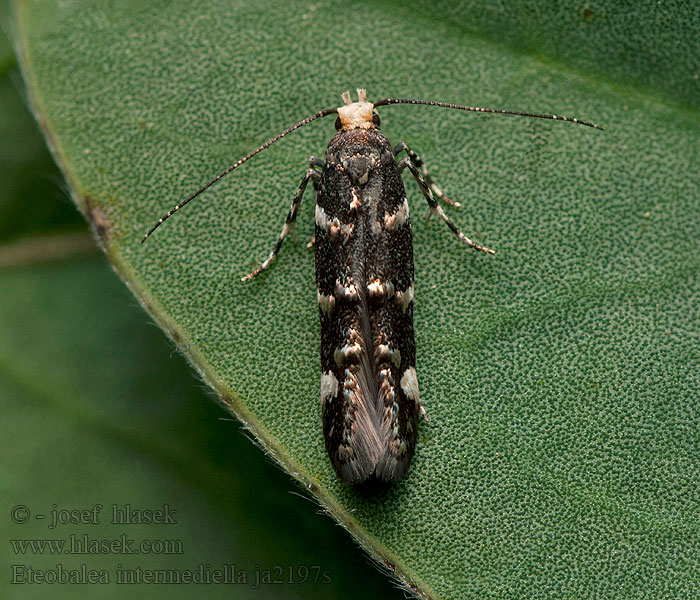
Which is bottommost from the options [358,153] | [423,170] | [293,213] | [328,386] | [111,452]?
[111,452]

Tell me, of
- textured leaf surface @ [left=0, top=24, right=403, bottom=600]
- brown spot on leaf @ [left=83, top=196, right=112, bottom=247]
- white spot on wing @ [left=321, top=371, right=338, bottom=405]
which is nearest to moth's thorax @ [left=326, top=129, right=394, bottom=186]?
white spot on wing @ [left=321, top=371, right=338, bottom=405]

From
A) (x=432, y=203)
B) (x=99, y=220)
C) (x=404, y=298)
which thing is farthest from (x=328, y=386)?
(x=99, y=220)

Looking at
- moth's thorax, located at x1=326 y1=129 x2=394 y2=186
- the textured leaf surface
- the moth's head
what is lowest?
the textured leaf surface

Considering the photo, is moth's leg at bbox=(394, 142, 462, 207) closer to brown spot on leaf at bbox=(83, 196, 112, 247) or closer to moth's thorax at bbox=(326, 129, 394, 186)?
moth's thorax at bbox=(326, 129, 394, 186)

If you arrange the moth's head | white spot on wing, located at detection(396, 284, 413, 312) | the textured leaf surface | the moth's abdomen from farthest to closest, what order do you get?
the textured leaf surface < the moth's head < white spot on wing, located at detection(396, 284, 413, 312) < the moth's abdomen

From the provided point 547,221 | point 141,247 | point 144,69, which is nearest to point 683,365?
point 547,221

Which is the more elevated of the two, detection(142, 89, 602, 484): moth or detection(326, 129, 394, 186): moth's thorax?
detection(326, 129, 394, 186): moth's thorax

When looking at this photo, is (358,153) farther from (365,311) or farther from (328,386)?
(328,386)
